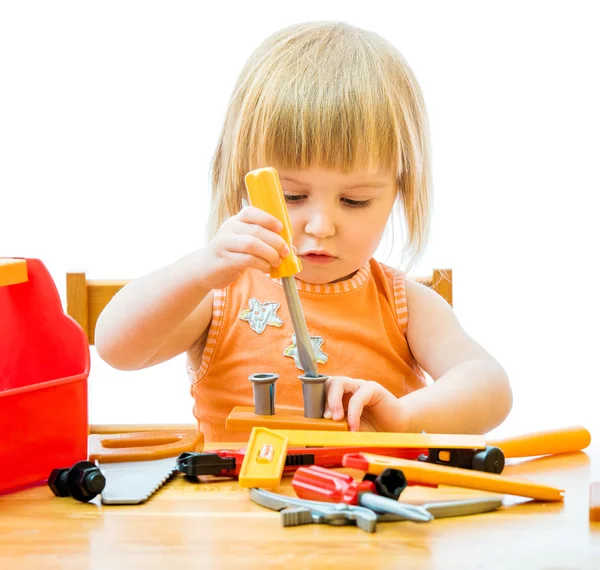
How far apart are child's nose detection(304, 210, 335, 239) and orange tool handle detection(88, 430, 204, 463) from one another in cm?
23

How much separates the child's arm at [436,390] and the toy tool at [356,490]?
0.46 feet

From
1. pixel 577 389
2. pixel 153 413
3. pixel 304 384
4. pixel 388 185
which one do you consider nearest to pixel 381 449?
pixel 304 384

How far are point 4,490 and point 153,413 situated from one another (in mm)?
1138

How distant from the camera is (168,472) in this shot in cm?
66

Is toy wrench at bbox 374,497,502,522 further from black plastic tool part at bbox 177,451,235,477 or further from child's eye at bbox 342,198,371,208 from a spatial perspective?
child's eye at bbox 342,198,371,208

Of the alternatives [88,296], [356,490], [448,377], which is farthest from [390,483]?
[88,296]

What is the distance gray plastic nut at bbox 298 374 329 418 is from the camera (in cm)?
73

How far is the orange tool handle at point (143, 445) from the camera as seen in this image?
70cm

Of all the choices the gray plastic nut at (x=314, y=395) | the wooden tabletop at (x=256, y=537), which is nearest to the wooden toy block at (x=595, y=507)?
the wooden tabletop at (x=256, y=537)

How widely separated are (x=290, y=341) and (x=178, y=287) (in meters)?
0.22

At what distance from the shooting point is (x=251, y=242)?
721mm

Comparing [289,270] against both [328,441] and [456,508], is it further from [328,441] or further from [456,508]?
[456,508]

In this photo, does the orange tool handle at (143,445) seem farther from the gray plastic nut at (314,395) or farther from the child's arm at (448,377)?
the child's arm at (448,377)

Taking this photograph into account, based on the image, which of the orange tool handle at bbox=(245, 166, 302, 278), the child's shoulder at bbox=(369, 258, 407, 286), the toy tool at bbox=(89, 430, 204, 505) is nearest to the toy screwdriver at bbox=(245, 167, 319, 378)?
the orange tool handle at bbox=(245, 166, 302, 278)
